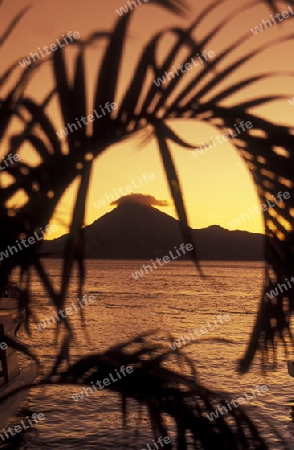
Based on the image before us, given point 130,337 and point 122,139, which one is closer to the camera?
point 122,139

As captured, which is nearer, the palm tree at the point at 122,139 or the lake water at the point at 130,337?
the palm tree at the point at 122,139

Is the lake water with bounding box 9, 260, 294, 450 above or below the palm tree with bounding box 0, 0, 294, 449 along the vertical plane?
below

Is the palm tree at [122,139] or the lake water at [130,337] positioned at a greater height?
the palm tree at [122,139]

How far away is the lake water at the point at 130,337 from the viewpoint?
28.2m

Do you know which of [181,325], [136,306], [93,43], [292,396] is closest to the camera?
[93,43]

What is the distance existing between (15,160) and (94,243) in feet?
0.94

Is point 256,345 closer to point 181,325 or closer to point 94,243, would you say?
point 94,243

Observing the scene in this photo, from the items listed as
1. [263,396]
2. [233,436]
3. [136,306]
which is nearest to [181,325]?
[136,306]

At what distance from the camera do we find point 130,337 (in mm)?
26781

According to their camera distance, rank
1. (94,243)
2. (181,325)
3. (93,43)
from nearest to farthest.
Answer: (93,43), (94,243), (181,325)

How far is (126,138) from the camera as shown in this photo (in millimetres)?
1396

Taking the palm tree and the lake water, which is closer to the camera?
the palm tree

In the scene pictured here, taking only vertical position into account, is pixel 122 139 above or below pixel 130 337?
above

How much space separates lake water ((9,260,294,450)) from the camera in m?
28.2
